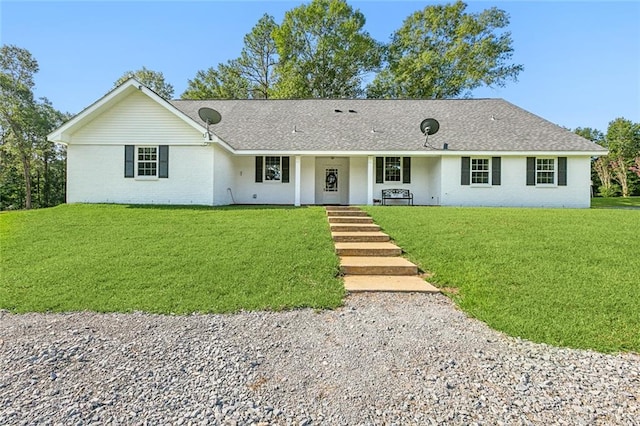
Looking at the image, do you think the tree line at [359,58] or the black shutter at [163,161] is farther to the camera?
the tree line at [359,58]

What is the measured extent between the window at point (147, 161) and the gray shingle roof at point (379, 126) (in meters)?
3.26

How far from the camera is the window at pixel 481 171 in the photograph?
13.9 meters

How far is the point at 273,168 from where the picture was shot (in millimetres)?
15078

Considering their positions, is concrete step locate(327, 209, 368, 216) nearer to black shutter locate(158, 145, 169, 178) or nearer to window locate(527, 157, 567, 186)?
black shutter locate(158, 145, 169, 178)

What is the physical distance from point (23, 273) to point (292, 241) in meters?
4.86

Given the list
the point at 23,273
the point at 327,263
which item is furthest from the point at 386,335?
the point at 23,273

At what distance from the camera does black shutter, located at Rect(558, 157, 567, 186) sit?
13672 mm

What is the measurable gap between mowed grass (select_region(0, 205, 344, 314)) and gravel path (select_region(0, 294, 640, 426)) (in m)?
0.44

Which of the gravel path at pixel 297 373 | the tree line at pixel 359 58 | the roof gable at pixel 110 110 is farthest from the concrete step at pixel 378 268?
the tree line at pixel 359 58

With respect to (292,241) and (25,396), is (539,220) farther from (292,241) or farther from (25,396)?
(25,396)

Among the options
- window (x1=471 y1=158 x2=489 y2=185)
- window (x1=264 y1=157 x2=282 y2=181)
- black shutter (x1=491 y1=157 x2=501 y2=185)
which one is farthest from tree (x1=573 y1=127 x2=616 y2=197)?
window (x1=264 y1=157 x2=282 y2=181)

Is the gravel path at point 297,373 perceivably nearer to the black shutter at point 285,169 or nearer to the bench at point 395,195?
the bench at point 395,195

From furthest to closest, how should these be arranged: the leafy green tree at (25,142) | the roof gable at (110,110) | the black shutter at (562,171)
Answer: the leafy green tree at (25,142) → the black shutter at (562,171) → the roof gable at (110,110)

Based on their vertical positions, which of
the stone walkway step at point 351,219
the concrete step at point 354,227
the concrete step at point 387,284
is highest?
the stone walkway step at point 351,219
